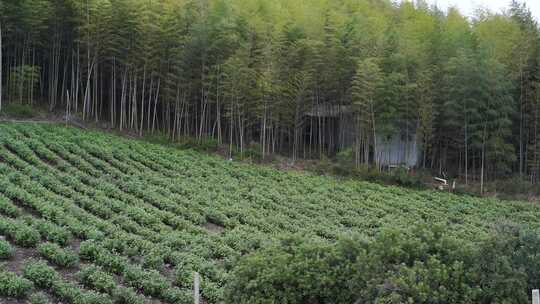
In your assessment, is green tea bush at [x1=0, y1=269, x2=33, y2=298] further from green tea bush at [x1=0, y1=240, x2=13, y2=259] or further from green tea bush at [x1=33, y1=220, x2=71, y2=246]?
green tea bush at [x1=33, y1=220, x2=71, y2=246]

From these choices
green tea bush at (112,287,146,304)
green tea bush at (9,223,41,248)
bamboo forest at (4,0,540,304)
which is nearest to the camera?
green tea bush at (112,287,146,304)

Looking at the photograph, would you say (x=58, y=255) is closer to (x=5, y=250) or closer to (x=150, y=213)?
(x=5, y=250)

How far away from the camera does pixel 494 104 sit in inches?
754

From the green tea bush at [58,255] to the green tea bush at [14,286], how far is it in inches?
35.8

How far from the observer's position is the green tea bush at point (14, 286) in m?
5.87

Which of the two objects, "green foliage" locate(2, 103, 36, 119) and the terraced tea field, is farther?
"green foliage" locate(2, 103, 36, 119)

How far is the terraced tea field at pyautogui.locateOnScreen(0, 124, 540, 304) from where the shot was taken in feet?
22.2

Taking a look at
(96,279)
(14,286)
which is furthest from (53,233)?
(14,286)

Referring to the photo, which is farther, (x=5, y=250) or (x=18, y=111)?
(x=18, y=111)

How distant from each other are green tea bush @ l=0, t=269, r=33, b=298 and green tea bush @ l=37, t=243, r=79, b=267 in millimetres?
910

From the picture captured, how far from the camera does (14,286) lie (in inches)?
231

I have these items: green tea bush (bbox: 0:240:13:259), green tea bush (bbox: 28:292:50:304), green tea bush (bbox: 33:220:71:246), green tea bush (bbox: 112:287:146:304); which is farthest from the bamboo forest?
green tea bush (bbox: 28:292:50:304)

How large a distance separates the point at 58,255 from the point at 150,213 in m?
3.42

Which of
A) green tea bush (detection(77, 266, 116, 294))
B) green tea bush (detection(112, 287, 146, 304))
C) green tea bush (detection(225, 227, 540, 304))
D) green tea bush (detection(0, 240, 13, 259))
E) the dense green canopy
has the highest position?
the dense green canopy
